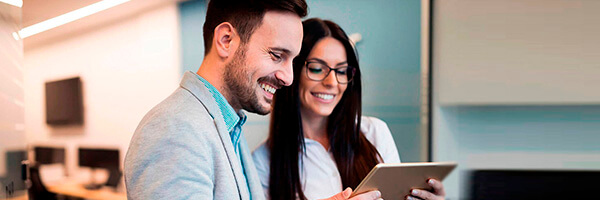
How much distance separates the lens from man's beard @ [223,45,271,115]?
1190 millimetres

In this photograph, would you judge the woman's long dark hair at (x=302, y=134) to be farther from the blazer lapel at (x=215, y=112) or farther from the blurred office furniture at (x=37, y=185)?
the blurred office furniture at (x=37, y=185)

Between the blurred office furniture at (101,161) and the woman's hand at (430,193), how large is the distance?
1.44 meters

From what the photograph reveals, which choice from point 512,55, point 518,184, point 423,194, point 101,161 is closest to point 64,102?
point 101,161

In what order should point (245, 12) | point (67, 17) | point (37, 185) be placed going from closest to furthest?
point (245, 12)
point (67, 17)
point (37, 185)

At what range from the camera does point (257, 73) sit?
1.23 metres

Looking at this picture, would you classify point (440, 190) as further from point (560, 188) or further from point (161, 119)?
point (161, 119)

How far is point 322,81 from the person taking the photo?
155 centimetres

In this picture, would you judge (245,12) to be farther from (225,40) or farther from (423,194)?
(423,194)

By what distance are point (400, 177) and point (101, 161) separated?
5.07ft

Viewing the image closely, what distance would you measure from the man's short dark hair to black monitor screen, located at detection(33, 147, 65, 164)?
123 centimetres

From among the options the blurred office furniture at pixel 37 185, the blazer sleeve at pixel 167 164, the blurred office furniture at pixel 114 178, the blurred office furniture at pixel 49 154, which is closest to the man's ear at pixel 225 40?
the blazer sleeve at pixel 167 164

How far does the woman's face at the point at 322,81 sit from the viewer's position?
154 cm

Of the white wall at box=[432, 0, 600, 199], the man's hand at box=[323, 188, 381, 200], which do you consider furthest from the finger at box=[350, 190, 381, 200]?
the white wall at box=[432, 0, 600, 199]

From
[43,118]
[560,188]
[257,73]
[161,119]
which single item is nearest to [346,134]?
[257,73]
